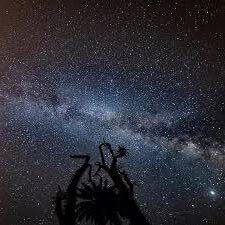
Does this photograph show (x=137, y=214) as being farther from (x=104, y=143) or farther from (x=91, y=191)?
(x=104, y=143)

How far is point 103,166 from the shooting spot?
92.7 ft

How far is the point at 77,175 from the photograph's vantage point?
934 inches

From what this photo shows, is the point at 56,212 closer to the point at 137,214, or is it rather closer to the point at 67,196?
the point at 67,196

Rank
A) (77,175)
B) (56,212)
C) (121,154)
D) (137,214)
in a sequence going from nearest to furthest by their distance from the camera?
(56,212) < (77,175) < (137,214) < (121,154)

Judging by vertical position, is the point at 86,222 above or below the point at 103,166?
below

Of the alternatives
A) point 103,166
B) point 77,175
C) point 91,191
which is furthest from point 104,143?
point 77,175

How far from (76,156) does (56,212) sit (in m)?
4.10

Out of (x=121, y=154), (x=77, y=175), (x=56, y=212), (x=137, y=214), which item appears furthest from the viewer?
(x=121, y=154)

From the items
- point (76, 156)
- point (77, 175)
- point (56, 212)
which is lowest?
point (56, 212)

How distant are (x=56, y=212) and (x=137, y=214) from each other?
289 inches

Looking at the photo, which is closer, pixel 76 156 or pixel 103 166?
pixel 76 156

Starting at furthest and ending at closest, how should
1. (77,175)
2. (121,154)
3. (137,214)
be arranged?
(121,154)
(137,214)
(77,175)

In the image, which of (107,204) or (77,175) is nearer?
(77,175)

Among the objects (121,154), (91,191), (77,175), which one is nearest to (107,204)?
(91,191)
